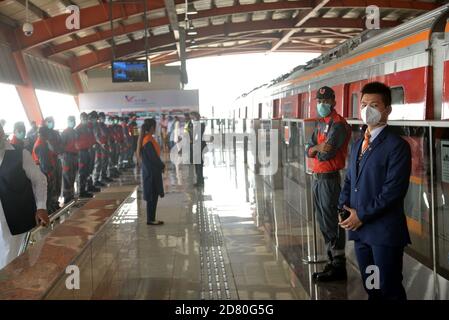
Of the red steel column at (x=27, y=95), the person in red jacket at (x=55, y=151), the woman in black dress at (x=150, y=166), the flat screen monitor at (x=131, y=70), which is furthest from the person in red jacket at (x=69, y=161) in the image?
the red steel column at (x=27, y=95)

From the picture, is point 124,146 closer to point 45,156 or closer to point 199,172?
point 199,172

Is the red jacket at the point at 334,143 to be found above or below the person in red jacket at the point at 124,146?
above

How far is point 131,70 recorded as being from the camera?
16281mm

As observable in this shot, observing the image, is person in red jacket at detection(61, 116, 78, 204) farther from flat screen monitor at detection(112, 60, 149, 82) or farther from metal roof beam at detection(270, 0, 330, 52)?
metal roof beam at detection(270, 0, 330, 52)

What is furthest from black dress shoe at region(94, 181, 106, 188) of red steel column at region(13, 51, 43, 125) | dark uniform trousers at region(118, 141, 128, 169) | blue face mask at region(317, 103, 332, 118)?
blue face mask at region(317, 103, 332, 118)

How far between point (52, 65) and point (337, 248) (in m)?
22.0

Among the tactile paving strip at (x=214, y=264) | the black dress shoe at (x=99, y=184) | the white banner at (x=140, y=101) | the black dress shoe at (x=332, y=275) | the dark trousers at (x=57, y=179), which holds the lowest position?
the black dress shoe at (x=99, y=184)

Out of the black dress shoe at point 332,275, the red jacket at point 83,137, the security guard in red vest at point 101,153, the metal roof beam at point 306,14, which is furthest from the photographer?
the metal roof beam at point 306,14

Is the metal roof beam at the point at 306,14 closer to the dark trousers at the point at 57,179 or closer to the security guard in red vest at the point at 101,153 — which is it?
the security guard in red vest at the point at 101,153

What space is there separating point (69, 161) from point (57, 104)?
1673cm

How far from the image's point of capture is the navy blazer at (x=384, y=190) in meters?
3.10

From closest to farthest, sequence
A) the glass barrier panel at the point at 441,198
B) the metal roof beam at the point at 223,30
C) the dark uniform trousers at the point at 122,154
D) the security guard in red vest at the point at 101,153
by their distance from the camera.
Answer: the glass barrier panel at the point at 441,198 < the security guard in red vest at the point at 101,153 < the dark uniform trousers at the point at 122,154 < the metal roof beam at the point at 223,30

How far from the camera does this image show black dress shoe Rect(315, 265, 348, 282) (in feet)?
17.0

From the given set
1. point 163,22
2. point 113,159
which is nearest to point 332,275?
point 113,159
